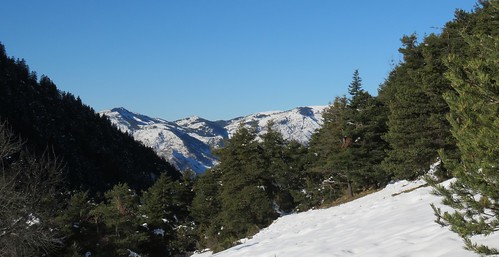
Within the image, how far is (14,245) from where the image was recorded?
20375mm

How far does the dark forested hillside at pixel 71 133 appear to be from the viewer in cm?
10750

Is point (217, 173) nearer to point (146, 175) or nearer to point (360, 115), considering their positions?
point (360, 115)

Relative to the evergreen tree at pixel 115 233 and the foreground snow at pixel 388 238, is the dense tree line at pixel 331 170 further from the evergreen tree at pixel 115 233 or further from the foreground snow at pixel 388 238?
the foreground snow at pixel 388 238

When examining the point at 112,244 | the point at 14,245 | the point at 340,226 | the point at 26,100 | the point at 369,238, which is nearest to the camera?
the point at 369,238

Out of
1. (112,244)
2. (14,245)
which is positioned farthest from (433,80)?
→ (112,244)

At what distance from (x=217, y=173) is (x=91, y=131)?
98.9 m

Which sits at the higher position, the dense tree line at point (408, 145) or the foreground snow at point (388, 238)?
the dense tree line at point (408, 145)

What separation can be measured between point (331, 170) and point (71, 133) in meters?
111

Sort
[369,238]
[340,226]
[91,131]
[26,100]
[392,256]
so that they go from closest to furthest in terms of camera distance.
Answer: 1. [392,256]
2. [369,238]
3. [340,226]
4. [26,100]
5. [91,131]

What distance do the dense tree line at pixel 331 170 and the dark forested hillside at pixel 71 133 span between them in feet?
202

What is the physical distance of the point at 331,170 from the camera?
3462 centimetres

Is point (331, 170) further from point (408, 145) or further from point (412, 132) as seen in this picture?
point (412, 132)

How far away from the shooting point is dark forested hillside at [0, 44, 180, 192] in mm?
107500

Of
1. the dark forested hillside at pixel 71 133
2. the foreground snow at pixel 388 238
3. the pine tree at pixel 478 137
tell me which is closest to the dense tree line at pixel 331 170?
the pine tree at pixel 478 137
